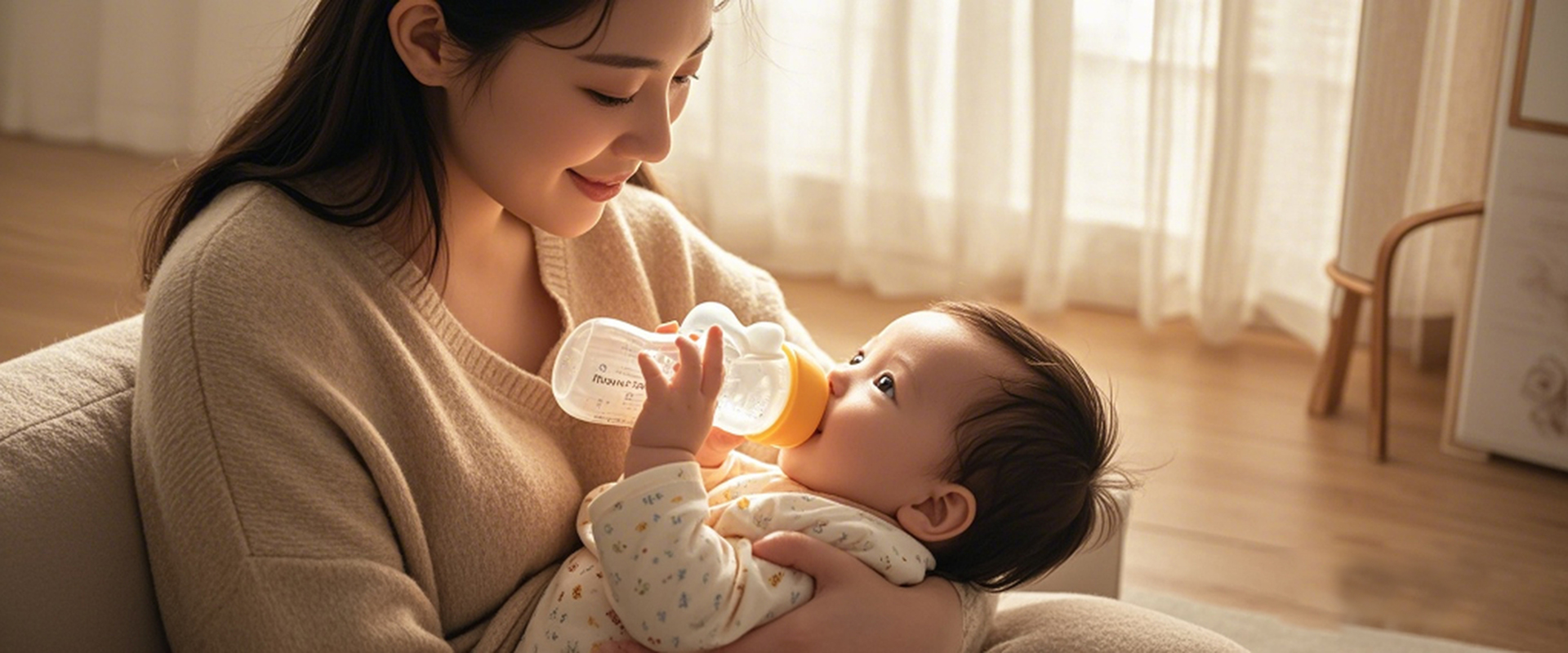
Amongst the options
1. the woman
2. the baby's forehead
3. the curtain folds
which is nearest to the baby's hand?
the woman

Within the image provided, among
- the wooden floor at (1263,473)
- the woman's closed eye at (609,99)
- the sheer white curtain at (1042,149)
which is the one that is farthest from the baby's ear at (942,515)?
the sheer white curtain at (1042,149)

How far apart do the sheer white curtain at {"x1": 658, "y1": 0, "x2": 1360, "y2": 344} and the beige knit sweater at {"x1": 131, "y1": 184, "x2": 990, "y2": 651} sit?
6.47 feet

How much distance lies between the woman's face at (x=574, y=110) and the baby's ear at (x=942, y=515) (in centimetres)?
42

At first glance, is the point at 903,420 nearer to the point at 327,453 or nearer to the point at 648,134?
the point at 648,134

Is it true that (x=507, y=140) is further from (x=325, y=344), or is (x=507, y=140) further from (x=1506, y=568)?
(x=1506, y=568)

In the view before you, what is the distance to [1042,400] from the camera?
1.51 m

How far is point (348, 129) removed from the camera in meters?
1.39

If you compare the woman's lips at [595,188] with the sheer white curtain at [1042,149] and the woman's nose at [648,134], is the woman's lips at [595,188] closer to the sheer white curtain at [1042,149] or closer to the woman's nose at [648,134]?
the woman's nose at [648,134]

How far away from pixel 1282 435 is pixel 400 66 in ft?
7.19

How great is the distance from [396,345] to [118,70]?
10.3 ft

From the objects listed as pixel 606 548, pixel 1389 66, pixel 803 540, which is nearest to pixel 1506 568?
pixel 1389 66

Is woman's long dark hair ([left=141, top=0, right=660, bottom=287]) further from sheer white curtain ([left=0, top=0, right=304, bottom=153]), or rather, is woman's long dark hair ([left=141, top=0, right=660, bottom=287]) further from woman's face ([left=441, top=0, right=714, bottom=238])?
sheer white curtain ([left=0, top=0, right=304, bottom=153])

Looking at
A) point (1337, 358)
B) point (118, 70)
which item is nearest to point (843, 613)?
point (1337, 358)

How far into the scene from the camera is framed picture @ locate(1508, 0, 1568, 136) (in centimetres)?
258
